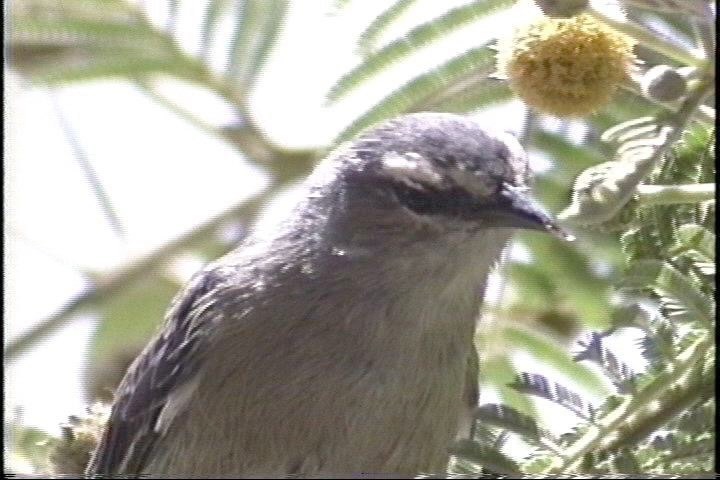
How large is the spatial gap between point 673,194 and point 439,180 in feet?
3.16

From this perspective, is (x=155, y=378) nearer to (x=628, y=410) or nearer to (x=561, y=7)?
(x=628, y=410)

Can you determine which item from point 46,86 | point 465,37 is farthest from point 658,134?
point 46,86

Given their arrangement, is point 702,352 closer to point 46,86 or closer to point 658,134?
point 658,134

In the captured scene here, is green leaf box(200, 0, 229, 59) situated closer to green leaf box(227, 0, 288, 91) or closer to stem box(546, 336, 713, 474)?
green leaf box(227, 0, 288, 91)

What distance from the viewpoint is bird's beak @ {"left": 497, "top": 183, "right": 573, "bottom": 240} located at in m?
3.29

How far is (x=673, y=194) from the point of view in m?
2.84

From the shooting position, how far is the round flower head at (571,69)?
9.86 feet

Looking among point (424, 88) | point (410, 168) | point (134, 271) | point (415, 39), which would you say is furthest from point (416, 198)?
point (134, 271)

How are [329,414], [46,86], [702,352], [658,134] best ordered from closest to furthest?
1. [658,134]
2. [702,352]
3. [329,414]
4. [46,86]

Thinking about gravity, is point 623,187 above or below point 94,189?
below

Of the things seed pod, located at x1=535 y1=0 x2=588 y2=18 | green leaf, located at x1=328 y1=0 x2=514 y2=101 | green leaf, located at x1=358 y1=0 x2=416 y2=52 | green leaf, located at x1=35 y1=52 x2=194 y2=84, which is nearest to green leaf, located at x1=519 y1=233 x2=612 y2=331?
green leaf, located at x1=328 y1=0 x2=514 y2=101

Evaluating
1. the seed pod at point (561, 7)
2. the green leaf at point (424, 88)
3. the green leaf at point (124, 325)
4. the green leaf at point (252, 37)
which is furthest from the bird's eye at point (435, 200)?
the green leaf at point (124, 325)

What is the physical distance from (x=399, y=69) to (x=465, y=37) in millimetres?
271

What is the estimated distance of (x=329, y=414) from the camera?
3.66m
